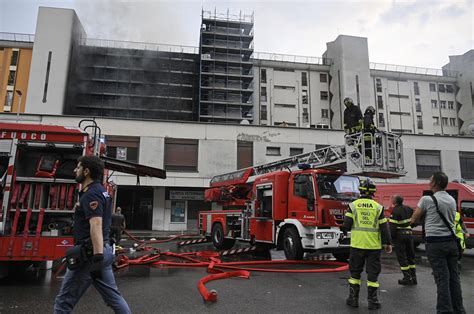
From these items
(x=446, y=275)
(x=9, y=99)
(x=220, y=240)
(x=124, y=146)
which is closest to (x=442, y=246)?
(x=446, y=275)

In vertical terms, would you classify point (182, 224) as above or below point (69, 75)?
below

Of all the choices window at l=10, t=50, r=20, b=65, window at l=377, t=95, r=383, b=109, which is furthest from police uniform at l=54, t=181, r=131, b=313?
window at l=377, t=95, r=383, b=109

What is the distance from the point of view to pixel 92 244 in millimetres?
2990

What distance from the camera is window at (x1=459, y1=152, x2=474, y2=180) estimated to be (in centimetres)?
2733

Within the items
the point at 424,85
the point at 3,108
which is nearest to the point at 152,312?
the point at 3,108

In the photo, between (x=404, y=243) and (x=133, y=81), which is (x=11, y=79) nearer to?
(x=133, y=81)

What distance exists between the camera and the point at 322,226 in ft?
27.5

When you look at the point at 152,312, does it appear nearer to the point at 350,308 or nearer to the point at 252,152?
the point at 350,308

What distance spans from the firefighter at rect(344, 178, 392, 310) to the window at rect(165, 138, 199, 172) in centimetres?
1929

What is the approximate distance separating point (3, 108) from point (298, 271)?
4855 centimetres

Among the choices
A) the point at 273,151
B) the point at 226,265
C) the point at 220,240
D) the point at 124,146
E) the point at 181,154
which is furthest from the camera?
the point at 273,151

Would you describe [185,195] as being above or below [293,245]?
above

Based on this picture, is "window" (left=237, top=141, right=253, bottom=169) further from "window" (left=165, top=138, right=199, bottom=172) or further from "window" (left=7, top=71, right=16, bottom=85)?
"window" (left=7, top=71, right=16, bottom=85)

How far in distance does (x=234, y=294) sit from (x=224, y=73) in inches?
1736
